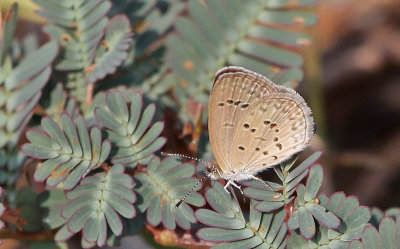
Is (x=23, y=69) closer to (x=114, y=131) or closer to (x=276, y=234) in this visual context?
(x=114, y=131)

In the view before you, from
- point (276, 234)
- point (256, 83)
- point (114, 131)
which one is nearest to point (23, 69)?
point (114, 131)

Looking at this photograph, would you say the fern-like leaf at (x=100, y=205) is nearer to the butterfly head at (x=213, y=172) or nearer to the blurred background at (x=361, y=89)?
the butterfly head at (x=213, y=172)

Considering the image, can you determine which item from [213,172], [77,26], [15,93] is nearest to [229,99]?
[213,172]

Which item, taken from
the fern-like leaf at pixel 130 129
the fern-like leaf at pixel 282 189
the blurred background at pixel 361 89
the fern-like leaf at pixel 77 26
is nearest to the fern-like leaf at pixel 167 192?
the fern-like leaf at pixel 130 129

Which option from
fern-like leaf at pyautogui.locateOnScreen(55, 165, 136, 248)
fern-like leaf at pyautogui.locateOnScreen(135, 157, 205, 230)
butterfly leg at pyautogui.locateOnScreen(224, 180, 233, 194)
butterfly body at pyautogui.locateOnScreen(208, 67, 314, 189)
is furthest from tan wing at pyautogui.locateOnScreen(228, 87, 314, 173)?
fern-like leaf at pyautogui.locateOnScreen(55, 165, 136, 248)

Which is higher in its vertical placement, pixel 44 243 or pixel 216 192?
pixel 216 192

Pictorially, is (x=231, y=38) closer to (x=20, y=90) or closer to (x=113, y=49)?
(x=113, y=49)
